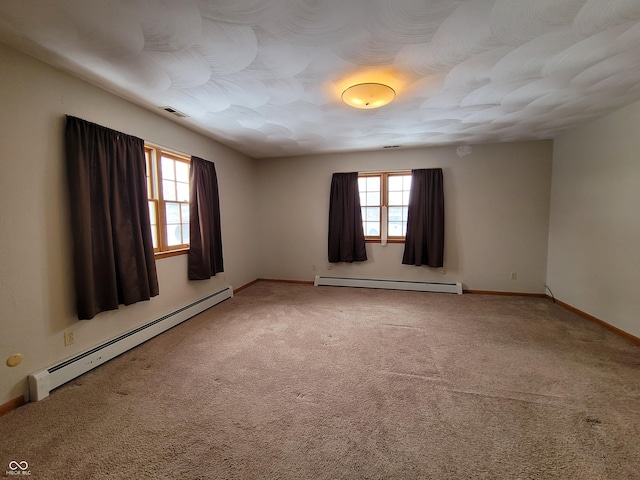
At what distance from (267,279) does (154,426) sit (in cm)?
366

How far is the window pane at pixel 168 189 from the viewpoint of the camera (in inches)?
120

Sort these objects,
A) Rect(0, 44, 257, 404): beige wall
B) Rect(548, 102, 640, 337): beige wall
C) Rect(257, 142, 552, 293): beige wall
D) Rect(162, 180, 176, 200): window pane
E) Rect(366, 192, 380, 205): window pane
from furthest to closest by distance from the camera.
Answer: Rect(366, 192, 380, 205): window pane
Rect(257, 142, 552, 293): beige wall
Rect(162, 180, 176, 200): window pane
Rect(548, 102, 640, 337): beige wall
Rect(0, 44, 257, 404): beige wall

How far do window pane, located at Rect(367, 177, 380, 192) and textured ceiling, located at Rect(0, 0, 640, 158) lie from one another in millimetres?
1713

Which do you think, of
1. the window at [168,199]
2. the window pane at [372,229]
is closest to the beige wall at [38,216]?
the window at [168,199]

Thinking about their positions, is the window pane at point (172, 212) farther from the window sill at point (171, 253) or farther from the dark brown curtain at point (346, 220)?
the dark brown curtain at point (346, 220)

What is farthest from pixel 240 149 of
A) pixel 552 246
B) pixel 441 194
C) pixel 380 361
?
pixel 552 246

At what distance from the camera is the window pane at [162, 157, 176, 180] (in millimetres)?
3070

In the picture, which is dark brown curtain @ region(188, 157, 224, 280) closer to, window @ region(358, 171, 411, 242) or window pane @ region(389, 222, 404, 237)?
window @ region(358, 171, 411, 242)

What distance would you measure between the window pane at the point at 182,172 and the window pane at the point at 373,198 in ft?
9.82

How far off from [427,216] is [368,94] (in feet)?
8.61

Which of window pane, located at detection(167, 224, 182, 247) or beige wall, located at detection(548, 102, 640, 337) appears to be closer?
beige wall, located at detection(548, 102, 640, 337)

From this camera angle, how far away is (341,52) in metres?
1.77

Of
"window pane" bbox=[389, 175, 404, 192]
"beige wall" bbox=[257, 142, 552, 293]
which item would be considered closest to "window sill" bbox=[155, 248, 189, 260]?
"beige wall" bbox=[257, 142, 552, 293]

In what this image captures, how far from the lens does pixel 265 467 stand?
1.31m
